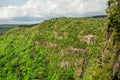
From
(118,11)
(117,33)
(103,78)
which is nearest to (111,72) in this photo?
(103,78)

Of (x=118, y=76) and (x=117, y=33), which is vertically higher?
(x=117, y=33)

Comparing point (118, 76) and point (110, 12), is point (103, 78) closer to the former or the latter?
point (118, 76)

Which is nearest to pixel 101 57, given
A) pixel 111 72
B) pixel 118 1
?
pixel 111 72

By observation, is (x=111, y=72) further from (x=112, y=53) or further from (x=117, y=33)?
(x=117, y=33)

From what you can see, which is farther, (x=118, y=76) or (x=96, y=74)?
(x=96, y=74)

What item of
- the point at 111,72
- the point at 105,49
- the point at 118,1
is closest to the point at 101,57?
the point at 105,49

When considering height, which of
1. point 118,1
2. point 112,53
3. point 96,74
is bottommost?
point 96,74

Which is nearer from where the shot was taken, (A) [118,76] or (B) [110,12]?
(A) [118,76]

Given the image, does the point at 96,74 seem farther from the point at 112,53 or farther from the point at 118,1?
the point at 118,1

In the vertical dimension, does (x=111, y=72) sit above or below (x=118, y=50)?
below
